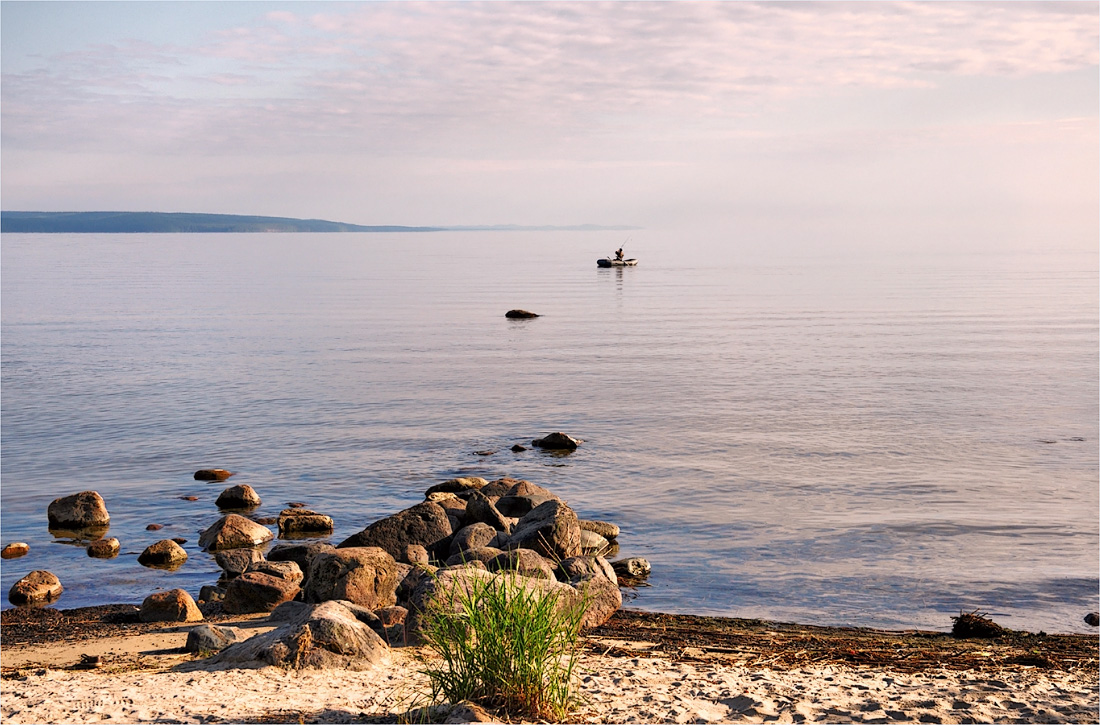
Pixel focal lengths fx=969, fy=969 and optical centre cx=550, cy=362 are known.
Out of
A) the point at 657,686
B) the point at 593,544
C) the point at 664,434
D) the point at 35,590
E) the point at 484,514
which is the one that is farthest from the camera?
the point at 664,434

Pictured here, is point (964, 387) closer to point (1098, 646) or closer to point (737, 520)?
point (737, 520)

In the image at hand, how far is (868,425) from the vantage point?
27.9 m

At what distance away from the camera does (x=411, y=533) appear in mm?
16734

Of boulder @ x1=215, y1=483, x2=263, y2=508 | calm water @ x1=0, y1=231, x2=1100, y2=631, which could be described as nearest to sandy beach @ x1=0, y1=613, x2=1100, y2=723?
calm water @ x1=0, y1=231, x2=1100, y2=631

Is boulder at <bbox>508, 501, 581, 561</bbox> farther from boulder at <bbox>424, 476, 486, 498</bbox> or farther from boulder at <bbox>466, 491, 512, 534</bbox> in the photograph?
boulder at <bbox>424, 476, 486, 498</bbox>

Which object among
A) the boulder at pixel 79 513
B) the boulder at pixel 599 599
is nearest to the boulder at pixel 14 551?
the boulder at pixel 79 513

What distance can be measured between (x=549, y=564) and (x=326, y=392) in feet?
73.3

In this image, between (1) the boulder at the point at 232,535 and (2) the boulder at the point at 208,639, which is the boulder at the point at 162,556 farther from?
(2) the boulder at the point at 208,639

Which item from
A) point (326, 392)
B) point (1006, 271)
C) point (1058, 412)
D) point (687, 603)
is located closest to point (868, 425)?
point (1058, 412)

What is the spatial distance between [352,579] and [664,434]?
1516 centimetres

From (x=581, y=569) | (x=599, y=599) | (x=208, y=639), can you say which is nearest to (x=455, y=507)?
(x=581, y=569)

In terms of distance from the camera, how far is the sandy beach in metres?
8.54

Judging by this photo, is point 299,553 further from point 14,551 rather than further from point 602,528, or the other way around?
point 14,551

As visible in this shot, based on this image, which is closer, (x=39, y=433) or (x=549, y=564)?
(x=549, y=564)
